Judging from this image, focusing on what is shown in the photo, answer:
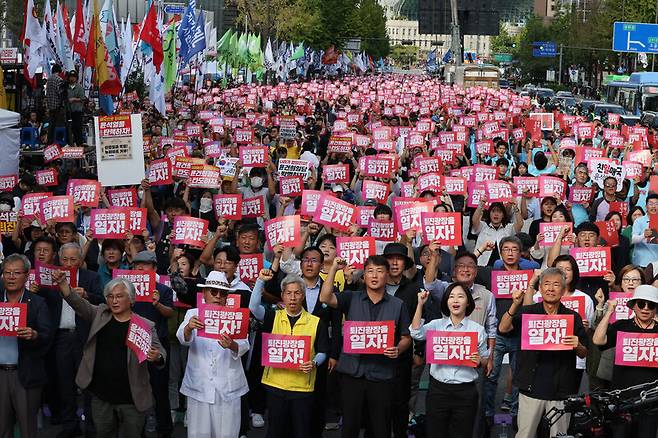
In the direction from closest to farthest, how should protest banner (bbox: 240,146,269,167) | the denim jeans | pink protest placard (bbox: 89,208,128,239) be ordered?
the denim jeans < pink protest placard (bbox: 89,208,128,239) < protest banner (bbox: 240,146,269,167)

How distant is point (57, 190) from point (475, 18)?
195 ft

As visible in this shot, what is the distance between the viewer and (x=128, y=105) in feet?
110

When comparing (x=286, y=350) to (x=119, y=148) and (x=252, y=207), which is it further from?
(x=119, y=148)

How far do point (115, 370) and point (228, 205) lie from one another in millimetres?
5577

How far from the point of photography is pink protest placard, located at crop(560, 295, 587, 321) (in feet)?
Result: 30.0

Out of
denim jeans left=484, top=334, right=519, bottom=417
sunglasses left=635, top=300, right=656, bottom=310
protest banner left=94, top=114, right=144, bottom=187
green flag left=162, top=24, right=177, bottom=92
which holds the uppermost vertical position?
green flag left=162, top=24, right=177, bottom=92

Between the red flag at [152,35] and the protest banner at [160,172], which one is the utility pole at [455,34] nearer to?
the red flag at [152,35]

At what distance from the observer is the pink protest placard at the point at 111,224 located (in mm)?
11742

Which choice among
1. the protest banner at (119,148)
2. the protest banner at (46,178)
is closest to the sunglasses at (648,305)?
the protest banner at (119,148)

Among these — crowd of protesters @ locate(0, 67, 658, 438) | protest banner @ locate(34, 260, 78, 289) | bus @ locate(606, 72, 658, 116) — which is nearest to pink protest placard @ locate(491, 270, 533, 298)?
crowd of protesters @ locate(0, 67, 658, 438)

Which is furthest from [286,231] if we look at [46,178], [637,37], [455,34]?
[455,34]

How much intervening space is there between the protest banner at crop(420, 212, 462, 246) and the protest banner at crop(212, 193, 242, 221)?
10.3 feet

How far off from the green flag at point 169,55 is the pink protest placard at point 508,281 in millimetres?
21279

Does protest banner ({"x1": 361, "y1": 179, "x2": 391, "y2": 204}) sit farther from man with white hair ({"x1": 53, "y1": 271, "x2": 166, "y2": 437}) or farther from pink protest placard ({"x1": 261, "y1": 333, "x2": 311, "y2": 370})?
man with white hair ({"x1": 53, "y1": 271, "x2": 166, "y2": 437})
